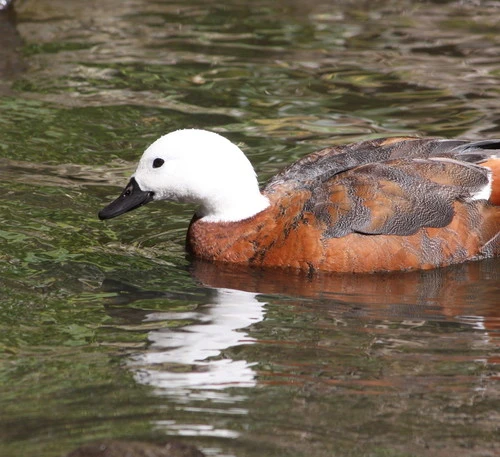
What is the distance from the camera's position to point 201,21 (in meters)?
14.3

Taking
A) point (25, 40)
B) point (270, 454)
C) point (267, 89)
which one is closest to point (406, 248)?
point (270, 454)

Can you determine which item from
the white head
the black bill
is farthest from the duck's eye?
the black bill

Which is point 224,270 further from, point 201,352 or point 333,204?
point 201,352

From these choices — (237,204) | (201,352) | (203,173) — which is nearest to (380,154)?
(237,204)

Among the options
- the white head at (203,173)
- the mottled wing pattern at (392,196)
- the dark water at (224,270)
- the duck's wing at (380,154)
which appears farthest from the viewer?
the duck's wing at (380,154)

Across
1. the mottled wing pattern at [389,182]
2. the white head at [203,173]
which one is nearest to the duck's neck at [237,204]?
the white head at [203,173]

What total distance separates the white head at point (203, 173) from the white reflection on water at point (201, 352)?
3.09 feet

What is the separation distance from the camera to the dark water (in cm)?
573

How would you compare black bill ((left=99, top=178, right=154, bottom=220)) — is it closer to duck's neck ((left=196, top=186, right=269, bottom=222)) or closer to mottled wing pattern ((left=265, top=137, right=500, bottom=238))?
duck's neck ((left=196, top=186, right=269, bottom=222))

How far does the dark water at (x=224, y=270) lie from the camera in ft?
18.8

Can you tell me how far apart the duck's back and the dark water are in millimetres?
185

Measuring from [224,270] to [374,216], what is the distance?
112 cm

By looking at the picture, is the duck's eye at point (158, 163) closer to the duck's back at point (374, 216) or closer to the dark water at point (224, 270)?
the duck's back at point (374, 216)

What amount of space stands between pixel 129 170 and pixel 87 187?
0.52 metres
